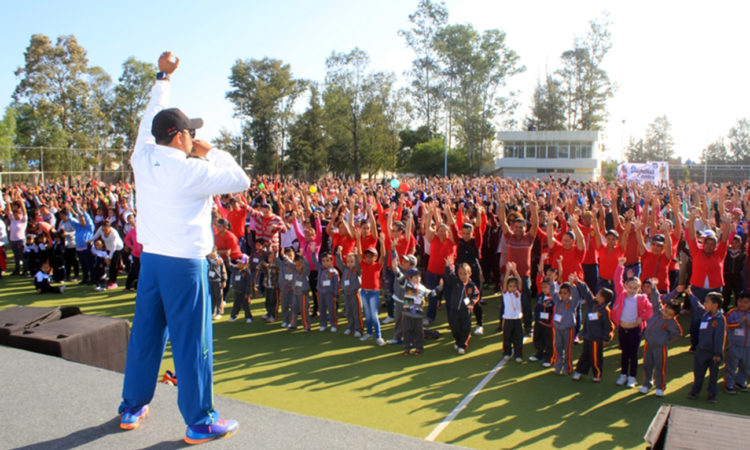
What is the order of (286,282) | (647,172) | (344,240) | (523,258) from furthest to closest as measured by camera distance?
(647,172) → (344,240) → (286,282) → (523,258)

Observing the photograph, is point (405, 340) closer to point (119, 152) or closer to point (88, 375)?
point (88, 375)

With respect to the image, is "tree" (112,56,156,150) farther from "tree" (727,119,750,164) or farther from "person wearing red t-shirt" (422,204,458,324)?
"tree" (727,119,750,164)

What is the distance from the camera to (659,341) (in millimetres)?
5824

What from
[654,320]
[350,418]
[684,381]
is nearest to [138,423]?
[350,418]

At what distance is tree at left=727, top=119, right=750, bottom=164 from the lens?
6456 cm

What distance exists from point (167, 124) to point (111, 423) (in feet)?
4.99

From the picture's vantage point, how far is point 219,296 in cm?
888

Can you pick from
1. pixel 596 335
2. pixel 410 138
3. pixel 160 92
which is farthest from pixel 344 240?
pixel 410 138

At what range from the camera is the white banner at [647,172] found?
23859 millimetres

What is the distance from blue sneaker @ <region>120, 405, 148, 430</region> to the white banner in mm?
24858

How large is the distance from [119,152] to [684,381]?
3156 cm

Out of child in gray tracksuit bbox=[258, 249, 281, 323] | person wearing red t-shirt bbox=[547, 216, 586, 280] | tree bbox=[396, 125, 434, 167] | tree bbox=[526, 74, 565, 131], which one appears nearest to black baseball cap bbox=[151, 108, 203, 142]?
person wearing red t-shirt bbox=[547, 216, 586, 280]

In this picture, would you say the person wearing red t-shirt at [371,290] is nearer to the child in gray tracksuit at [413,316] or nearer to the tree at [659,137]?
the child in gray tracksuit at [413,316]

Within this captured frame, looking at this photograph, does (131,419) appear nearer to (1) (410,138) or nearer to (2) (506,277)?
(2) (506,277)
